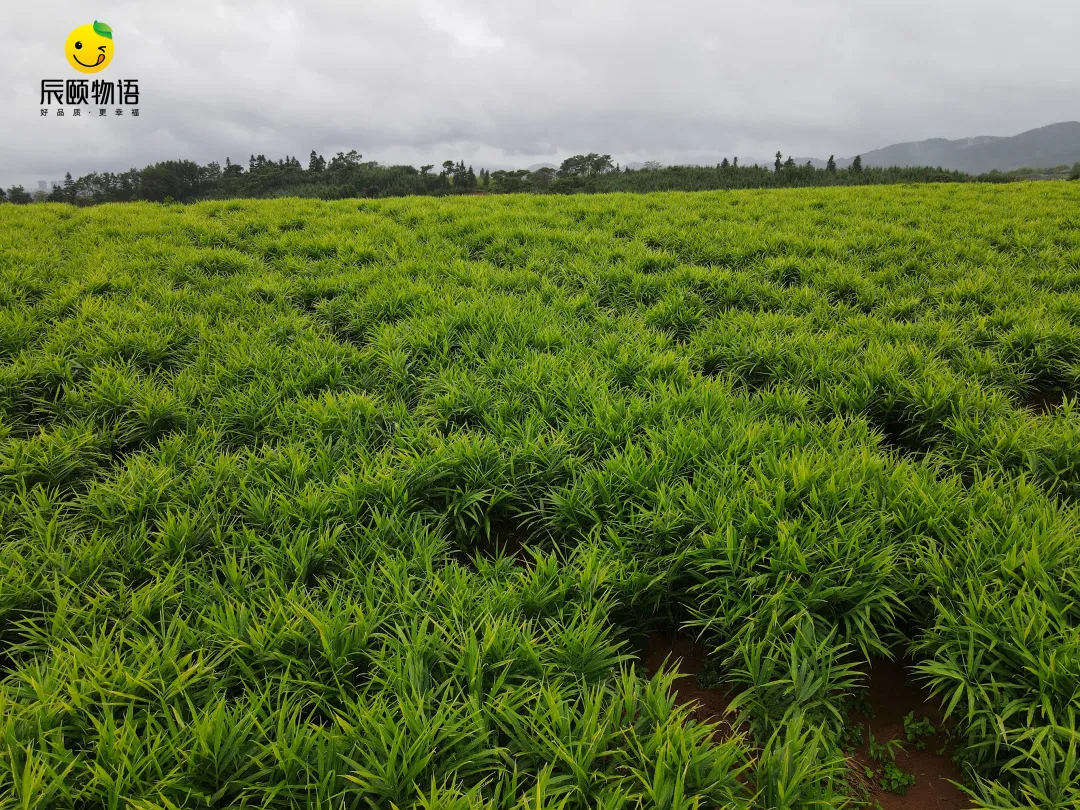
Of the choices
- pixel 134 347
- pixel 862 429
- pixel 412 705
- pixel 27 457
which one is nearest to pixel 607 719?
pixel 412 705

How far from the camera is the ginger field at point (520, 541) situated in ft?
4.60

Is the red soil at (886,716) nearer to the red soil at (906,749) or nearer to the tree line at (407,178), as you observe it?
the red soil at (906,749)

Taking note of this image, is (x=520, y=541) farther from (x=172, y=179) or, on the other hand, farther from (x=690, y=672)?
(x=172, y=179)

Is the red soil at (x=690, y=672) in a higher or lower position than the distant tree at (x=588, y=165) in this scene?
lower

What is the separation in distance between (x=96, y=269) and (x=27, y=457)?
3.38m

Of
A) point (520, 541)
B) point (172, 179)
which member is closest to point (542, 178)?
point (172, 179)

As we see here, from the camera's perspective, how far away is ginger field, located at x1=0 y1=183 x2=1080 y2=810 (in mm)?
1402

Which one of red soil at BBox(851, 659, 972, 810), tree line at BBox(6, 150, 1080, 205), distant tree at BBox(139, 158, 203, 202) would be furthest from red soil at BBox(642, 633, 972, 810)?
distant tree at BBox(139, 158, 203, 202)

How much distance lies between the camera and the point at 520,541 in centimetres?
247

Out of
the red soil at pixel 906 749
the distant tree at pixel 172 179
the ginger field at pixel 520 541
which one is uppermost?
the distant tree at pixel 172 179

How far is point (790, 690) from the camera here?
5.27ft

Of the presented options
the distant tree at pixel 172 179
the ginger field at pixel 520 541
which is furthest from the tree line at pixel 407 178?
the ginger field at pixel 520 541

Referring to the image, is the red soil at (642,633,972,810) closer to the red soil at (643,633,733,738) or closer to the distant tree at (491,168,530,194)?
the red soil at (643,633,733,738)

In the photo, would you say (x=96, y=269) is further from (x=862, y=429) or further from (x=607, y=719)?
(x=862, y=429)
